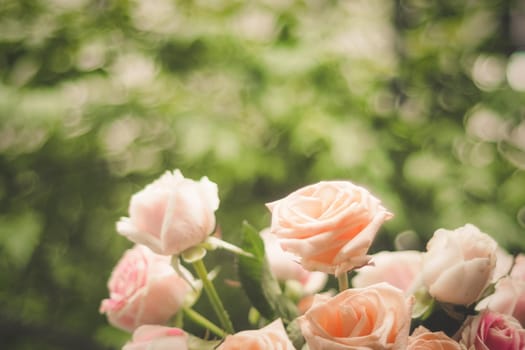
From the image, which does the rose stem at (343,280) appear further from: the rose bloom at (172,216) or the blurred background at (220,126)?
the blurred background at (220,126)

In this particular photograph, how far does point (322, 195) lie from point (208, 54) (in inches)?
19.5

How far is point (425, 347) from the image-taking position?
267 mm

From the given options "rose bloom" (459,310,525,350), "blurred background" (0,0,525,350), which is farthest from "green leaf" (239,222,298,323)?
"blurred background" (0,0,525,350)

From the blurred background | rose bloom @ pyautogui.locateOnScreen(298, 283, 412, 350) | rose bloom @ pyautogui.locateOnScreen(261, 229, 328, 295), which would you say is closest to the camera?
rose bloom @ pyautogui.locateOnScreen(298, 283, 412, 350)

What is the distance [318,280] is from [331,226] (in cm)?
14

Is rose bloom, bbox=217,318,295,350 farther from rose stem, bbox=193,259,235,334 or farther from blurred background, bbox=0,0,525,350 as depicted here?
blurred background, bbox=0,0,525,350

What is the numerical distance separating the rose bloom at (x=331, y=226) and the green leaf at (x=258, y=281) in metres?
0.06

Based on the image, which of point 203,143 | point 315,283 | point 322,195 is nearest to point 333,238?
point 322,195

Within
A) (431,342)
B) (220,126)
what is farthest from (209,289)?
(220,126)

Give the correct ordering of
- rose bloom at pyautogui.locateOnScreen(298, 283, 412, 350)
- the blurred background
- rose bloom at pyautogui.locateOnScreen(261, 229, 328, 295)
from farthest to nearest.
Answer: the blurred background, rose bloom at pyautogui.locateOnScreen(261, 229, 328, 295), rose bloom at pyautogui.locateOnScreen(298, 283, 412, 350)

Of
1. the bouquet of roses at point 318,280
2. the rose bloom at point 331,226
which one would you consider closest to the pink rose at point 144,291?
the bouquet of roses at point 318,280

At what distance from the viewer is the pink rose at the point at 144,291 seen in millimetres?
336

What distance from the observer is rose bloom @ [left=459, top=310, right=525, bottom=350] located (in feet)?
0.92

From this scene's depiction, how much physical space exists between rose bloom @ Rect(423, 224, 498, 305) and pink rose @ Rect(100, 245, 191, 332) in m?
0.16
